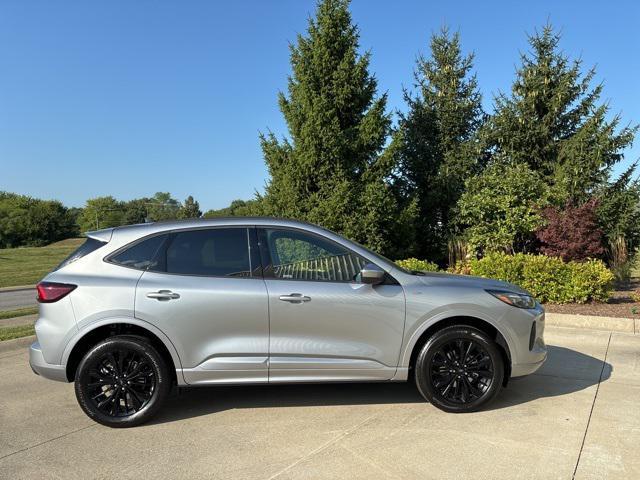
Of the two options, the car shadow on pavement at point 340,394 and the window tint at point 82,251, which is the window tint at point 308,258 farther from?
the window tint at point 82,251

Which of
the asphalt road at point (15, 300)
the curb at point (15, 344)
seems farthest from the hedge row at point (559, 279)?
the asphalt road at point (15, 300)

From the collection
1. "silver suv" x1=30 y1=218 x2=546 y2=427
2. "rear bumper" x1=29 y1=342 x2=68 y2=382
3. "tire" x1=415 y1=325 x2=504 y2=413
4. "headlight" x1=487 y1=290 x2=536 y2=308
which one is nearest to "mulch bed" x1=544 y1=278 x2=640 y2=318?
"headlight" x1=487 y1=290 x2=536 y2=308

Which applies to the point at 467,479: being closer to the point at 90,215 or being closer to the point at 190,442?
the point at 190,442

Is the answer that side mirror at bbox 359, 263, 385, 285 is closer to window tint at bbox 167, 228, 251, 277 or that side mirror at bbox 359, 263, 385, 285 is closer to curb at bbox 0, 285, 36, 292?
window tint at bbox 167, 228, 251, 277

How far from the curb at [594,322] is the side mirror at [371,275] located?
4.64 m

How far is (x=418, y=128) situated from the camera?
14.1 meters

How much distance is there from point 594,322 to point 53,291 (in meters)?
7.10

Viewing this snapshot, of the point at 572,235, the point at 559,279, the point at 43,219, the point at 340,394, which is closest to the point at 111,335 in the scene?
the point at 340,394

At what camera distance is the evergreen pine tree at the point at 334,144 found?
37.6 ft

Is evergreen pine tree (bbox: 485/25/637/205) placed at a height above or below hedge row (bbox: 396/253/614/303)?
above

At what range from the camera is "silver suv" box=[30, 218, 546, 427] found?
4.11 m

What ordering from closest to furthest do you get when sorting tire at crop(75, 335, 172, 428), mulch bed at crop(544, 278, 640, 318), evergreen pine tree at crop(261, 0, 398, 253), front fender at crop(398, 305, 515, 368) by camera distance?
1. tire at crop(75, 335, 172, 428)
2. front fender at crop(398, 305, 515, 368)
3. mulch bed at crop(544, 278, 640, 318)
4. evergreen pine tree at crop(261, 0, 398, 253)

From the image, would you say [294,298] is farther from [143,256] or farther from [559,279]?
[559,279]

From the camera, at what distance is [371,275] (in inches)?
162
